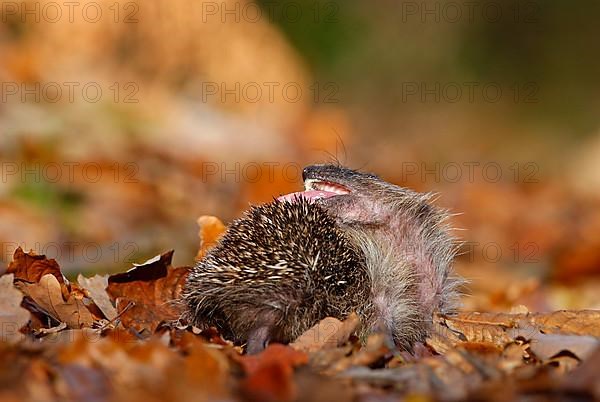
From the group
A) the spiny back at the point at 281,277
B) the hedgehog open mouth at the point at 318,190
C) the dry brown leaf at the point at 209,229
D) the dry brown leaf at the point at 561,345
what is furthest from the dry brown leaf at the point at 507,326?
the dry brown leaf at the point at 209,229

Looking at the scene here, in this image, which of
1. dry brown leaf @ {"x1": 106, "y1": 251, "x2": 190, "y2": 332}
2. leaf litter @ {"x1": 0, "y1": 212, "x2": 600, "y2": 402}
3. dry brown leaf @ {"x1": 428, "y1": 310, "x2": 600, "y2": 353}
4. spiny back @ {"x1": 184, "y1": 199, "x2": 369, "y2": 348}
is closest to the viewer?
leaf litter @ {"x1": 0, "y1": 212, "x2": 600, "y2": 402}

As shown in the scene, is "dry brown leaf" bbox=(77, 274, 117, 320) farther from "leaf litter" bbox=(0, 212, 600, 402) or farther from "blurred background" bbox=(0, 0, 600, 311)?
"blurred background" bbox=(0, 0, 600, 311)

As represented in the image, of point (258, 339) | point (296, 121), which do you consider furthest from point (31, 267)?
point (296, 121)

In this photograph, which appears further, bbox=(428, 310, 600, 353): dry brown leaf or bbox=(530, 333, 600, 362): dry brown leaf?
bbox=(428, 310, 600, 353): dry brown leaf

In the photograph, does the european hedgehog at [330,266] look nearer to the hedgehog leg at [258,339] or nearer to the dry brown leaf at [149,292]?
the hedgehog leg at [258,339]

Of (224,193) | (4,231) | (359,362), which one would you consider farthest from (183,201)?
(359,362)

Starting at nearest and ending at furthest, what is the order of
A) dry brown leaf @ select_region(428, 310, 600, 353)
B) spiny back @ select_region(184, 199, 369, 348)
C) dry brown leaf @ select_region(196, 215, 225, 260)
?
spiny back @ select_region(184, 199, 369, 348) → dry brown leaf @ select_region(428, 310, 600, 353) → dry brown leaf @ select_region(196, 215, 225, 260)

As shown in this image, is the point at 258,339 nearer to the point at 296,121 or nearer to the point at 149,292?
the point at 149,292

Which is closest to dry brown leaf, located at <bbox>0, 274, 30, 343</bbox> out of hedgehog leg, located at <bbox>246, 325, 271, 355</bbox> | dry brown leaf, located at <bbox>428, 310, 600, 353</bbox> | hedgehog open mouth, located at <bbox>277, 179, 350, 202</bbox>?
hedgehog leg, located at <bbox>246, 325, 271, 355</bbox>
